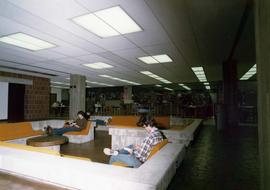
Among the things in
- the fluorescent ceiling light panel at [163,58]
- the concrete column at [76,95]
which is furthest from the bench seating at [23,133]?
the fluorescent ceiling light panel at [163,58]

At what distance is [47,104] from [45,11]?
9106 millimetres

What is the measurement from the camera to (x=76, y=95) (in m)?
8.95

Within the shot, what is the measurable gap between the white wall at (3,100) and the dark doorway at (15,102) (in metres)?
0.14

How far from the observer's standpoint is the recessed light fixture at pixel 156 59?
617 cm

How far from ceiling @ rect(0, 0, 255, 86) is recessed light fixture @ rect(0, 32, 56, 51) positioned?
0.22m

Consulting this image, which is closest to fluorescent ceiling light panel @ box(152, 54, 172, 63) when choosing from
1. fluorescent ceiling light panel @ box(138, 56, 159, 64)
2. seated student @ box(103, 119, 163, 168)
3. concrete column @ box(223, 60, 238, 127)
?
fluorescent ceiling light panel @ box(138, 56, 159, 64)

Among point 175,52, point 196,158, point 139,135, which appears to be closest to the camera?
point 196,158

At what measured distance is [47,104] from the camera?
11016 mm

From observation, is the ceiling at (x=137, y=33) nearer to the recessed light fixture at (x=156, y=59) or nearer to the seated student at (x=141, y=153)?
the recessed light fixture at (x=156, y=59)

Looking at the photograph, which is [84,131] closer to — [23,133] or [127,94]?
[23,133]

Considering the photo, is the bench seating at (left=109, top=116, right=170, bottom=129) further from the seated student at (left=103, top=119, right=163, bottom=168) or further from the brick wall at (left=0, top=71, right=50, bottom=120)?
the brick wall at (left=0, top=71, right=50, bottom=120)

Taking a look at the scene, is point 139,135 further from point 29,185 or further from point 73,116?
point 73,116

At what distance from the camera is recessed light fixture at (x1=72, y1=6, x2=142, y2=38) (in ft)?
10.4

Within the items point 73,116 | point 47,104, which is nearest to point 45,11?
point 73,116
